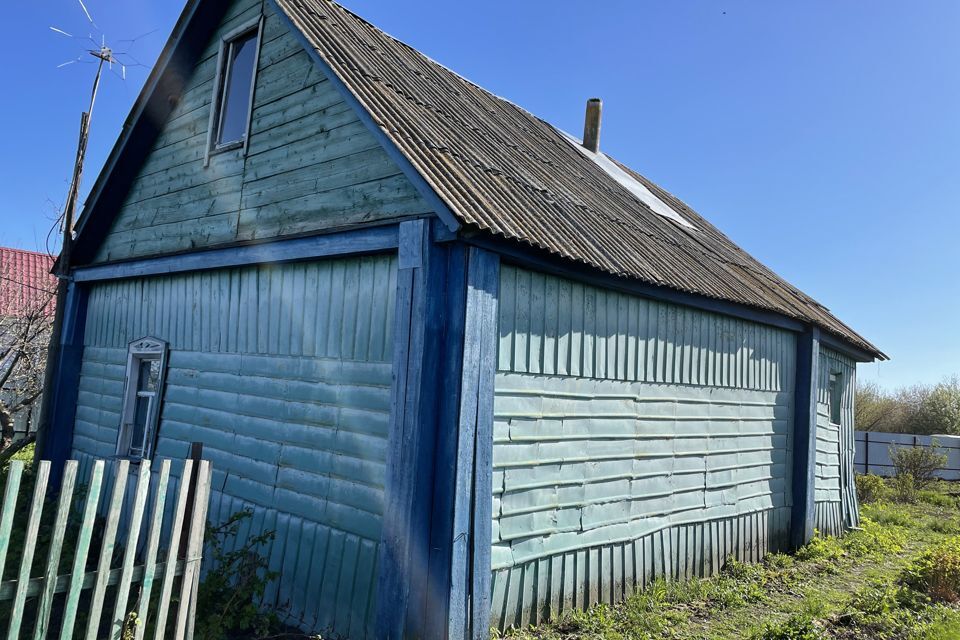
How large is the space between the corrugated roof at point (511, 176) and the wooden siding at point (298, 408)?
41.6 inches

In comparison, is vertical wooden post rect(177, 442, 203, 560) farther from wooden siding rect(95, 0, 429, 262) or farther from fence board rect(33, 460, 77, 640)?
wooden siding rect(95, 0, 429, 262)

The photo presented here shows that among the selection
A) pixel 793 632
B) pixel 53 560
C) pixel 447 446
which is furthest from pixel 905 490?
pixel 53 560

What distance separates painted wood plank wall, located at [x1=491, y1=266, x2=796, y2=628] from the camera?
5.58 m

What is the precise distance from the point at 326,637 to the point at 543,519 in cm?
200

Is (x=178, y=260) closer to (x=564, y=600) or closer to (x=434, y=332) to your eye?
(x=434, y=332)

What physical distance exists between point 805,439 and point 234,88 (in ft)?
30.2

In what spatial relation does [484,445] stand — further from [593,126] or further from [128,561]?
[593,126]

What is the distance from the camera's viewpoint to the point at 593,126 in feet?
43.5

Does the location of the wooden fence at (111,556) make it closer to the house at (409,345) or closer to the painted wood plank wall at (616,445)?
the house at (409,345)

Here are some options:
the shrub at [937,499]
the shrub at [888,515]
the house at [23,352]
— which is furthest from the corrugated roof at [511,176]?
the house at [23,352]

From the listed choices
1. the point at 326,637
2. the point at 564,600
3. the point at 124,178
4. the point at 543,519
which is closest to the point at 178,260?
the point at 124,178

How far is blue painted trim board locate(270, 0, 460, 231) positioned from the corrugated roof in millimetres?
A: 49

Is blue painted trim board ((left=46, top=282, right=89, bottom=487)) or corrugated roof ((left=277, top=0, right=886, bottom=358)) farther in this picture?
blue painted trim board ((left=46, top=282, right=89, bottom=487))

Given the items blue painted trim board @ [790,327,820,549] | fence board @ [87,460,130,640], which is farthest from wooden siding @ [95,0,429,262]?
blue painted trim board @ [790,327,820,549]
